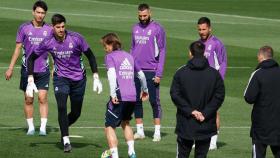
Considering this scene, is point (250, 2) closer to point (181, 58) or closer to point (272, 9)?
point (272, 9)

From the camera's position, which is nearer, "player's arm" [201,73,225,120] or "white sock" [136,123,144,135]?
"player's arm" [201,73,225,120]

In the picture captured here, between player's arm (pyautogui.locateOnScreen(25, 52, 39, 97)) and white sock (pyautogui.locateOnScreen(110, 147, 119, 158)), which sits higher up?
player's arm (pyautogui.locateOnScreen(25, 52, 39, 97))

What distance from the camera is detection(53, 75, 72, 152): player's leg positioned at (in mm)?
17359

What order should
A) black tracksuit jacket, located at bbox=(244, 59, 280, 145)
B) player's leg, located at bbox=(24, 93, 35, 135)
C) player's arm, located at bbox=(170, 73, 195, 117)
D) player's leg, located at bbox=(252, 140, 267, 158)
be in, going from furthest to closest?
player's leg, located at bbox=(24, 93, 35, 135)
player's leg, located at bbox=(252, 140, 267, 158)
black tracksuit jacket, located at bbox=(244, 59, 280, 145)
player's arm, located at bbox=(170, 73, 195, 117)

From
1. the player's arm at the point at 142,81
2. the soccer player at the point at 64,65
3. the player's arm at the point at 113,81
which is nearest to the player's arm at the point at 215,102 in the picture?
the player's arm at the point at 113,81

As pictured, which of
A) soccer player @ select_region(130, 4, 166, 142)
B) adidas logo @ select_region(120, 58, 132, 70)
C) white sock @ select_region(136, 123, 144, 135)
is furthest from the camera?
soccer player @ select_region(130, 4, 166, 142)

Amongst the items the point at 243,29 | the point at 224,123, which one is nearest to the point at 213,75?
the point at 224,123

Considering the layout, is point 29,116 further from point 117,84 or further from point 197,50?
point 197,50

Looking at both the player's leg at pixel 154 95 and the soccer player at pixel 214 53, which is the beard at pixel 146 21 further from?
the soccer player at pixel 214 53

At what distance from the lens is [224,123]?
21.0m

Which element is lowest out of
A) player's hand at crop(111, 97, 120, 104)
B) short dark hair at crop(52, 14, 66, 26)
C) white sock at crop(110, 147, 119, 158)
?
white sock at crop(110, 147, 119, 158)

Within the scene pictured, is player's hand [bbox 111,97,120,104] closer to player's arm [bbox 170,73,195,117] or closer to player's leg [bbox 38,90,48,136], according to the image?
player's arm [bbox 170,73,195,117]

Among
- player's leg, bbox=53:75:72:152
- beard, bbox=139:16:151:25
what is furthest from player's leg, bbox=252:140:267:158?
beard, bbox=139:16:151:25

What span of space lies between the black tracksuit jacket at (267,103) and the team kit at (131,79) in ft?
0.28
